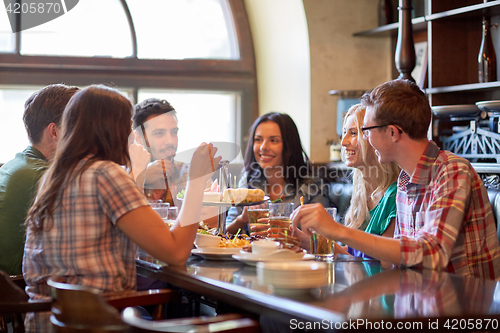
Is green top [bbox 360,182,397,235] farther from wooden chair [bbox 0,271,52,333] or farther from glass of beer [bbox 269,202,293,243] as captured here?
wooden chair [bbox 0,271,52,333]

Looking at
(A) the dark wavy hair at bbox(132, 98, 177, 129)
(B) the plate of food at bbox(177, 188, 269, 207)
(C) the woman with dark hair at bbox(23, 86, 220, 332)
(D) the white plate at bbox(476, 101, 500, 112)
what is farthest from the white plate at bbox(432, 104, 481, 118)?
(C) the woman with dark hair at bbox(23, 86, 220, 332)

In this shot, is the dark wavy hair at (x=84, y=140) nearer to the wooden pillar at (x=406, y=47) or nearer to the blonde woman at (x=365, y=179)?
the blonde woman at (x=365, y=179)

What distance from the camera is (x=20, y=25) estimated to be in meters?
3.92

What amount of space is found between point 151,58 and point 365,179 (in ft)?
7.81

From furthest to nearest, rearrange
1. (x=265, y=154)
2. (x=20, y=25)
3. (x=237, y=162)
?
(x=237, y=162) < (x=20, y=25) < (x=265, y=154)

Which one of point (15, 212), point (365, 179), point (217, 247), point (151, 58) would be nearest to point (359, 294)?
point (217, 247)

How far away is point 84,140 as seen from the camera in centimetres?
157

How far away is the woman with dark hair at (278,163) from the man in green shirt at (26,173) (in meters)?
1.28

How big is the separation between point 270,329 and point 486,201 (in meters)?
0.85

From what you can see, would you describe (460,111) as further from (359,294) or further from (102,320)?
(102,320)

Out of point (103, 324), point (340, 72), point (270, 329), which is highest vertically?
point (340, 72)

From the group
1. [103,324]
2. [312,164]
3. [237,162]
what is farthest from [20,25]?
[103,324]

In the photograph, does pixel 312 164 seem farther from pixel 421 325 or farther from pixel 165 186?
pixel 421 325

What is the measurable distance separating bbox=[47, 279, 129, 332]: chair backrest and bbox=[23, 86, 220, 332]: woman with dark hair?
0.19 m
